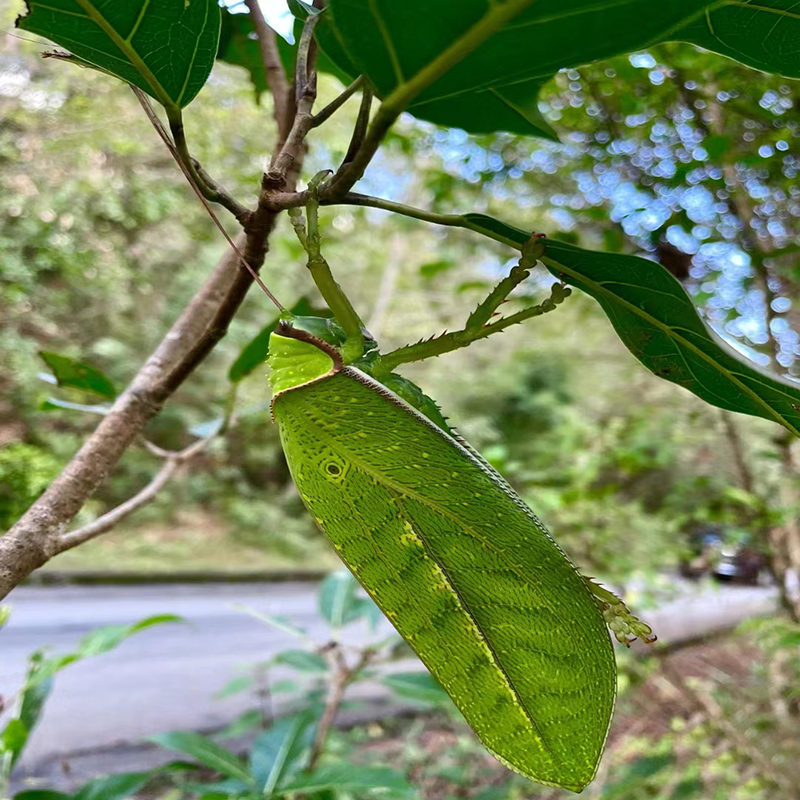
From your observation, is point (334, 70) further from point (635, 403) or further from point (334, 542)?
point (635, 403)

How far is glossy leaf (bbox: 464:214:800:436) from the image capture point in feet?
1.88

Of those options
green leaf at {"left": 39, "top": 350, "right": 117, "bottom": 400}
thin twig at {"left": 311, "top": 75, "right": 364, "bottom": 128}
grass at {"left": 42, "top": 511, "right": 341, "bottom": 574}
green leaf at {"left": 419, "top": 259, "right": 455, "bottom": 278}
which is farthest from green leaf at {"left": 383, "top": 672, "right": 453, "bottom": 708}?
grass at {"left": 42, "top": 511, "right": 341, "bottom": 574}

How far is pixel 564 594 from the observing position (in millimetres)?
787

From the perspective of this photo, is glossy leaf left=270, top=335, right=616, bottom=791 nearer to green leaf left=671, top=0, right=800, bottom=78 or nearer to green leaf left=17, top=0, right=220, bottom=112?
green leaf left=17, top=0, right=220, bottom=112

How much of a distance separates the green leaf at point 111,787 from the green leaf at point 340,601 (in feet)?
3.07

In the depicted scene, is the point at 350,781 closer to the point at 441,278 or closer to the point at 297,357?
the point at 297,357

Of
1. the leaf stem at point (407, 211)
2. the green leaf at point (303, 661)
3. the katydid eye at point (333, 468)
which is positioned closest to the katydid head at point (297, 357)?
the katydid eye at point (333, 468)

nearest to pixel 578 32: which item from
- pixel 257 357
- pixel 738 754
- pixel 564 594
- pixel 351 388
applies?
pixel 351 388

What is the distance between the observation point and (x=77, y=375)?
116cm

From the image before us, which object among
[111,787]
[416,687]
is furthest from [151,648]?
[111,787]

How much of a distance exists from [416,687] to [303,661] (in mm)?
379

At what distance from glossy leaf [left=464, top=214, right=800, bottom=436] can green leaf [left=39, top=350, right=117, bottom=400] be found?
2.73 ft

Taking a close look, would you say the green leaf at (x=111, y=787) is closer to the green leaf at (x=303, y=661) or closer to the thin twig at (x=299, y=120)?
the green leaf at (x=303, y=661)

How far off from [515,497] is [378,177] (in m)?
7.91
